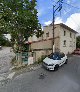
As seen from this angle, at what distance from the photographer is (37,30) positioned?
2511 centimetres

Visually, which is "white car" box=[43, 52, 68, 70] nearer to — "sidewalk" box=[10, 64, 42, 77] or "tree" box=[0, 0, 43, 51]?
"sidewalk" box=[10, 64, 42, 77]

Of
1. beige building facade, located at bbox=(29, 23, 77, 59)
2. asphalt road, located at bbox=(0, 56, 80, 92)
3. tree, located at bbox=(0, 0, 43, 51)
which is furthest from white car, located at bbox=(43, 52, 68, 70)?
beige building facade, located at bbox=(29, 23, 77, 59)

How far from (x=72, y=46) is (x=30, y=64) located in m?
21.1

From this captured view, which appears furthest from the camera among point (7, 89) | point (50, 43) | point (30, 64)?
point (50, 43)

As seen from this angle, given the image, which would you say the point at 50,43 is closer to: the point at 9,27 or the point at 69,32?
the point at 69,32

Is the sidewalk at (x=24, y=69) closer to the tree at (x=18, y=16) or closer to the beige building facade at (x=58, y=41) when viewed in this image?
the tree at (x=18, y=16)

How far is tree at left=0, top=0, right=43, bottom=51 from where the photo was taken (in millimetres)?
22781

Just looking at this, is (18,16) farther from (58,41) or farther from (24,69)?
(58,41)

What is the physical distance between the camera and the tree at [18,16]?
22781mm

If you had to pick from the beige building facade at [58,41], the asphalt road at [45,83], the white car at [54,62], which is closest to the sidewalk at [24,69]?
the asphalt road at [45,83]

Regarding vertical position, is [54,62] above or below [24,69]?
above

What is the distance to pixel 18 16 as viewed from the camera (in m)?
22.7

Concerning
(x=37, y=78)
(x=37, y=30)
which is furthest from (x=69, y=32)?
(x=37, y=78)

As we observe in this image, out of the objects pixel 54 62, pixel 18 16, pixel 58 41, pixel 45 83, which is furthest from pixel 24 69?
pixel 58 41
